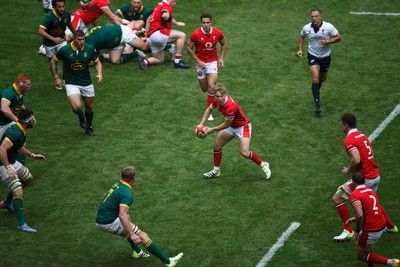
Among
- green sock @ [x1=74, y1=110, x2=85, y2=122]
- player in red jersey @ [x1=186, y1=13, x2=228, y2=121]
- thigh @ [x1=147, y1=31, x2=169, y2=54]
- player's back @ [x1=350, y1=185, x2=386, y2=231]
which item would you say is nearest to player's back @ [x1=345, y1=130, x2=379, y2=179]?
player's back @ [x1=350, y1=185, x2=386, y2=231]

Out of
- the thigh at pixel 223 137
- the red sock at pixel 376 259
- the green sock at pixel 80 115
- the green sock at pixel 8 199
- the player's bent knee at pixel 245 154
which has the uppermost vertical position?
the red sock at pixel 376 259

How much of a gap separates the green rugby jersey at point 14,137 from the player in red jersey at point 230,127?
11.3 ft

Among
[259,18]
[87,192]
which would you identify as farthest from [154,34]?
[87,192]

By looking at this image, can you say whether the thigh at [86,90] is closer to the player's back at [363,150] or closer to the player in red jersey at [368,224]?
the player's back at [363,150]

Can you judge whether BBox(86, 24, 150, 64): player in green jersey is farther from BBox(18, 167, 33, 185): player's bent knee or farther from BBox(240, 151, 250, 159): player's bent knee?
BBox(240, 151, 250, 159): player's bent knee

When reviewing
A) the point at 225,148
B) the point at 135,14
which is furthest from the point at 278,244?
the point at 135,14

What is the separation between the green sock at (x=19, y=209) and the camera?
13438mm

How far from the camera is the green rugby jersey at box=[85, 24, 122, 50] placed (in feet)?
66.9

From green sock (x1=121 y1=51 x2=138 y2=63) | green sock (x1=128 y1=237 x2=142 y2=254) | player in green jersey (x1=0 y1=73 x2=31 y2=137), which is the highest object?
player in green jersey (x1=0 y1=73 x2=31 y2=137)

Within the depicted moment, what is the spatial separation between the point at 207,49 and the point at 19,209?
6520mm

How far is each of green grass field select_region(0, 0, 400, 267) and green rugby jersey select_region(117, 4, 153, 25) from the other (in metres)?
1.67

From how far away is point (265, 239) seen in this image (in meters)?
13.3

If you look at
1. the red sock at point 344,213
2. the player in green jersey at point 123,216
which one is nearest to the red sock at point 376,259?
the red sock at point 344,213

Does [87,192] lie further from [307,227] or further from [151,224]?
[307,227]
